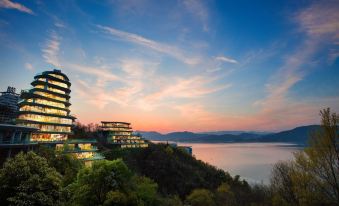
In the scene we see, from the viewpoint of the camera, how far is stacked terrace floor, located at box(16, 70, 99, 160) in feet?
210

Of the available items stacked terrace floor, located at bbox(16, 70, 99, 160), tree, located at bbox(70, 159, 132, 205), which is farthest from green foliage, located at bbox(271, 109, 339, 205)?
stacked terrace floor, located at bbox(16, 70, 99, 160)

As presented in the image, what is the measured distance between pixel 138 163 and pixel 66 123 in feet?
126

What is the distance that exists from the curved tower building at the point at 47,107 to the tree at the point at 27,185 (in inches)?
1739

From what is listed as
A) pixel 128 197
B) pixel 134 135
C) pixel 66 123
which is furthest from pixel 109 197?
Answer: pixel 134 135

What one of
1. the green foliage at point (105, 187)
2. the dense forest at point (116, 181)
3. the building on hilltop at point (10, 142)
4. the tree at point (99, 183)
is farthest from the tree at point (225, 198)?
the building on hilltop at point (10, 142)

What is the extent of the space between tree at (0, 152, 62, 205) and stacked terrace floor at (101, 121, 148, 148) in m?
90.1

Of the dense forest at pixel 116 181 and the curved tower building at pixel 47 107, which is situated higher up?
the curved tower building at pixel 47 107

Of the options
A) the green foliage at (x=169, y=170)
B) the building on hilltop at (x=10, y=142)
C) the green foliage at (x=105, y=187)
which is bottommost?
the green foliage at (x=169, y=170)

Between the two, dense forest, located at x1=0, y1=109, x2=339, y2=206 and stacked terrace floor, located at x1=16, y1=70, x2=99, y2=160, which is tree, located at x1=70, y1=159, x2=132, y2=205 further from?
stacked terrace floor, located at x1=16, y1=70, x2=99, y2=160

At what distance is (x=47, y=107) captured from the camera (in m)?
69.4

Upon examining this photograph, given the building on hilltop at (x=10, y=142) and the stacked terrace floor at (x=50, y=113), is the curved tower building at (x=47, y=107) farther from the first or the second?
the building on hilltop at (x=10, y=142)

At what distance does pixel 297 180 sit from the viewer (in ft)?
66.4

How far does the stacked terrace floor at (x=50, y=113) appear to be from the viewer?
210 ft

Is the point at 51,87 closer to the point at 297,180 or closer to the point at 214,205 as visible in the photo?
the point at 214,205
